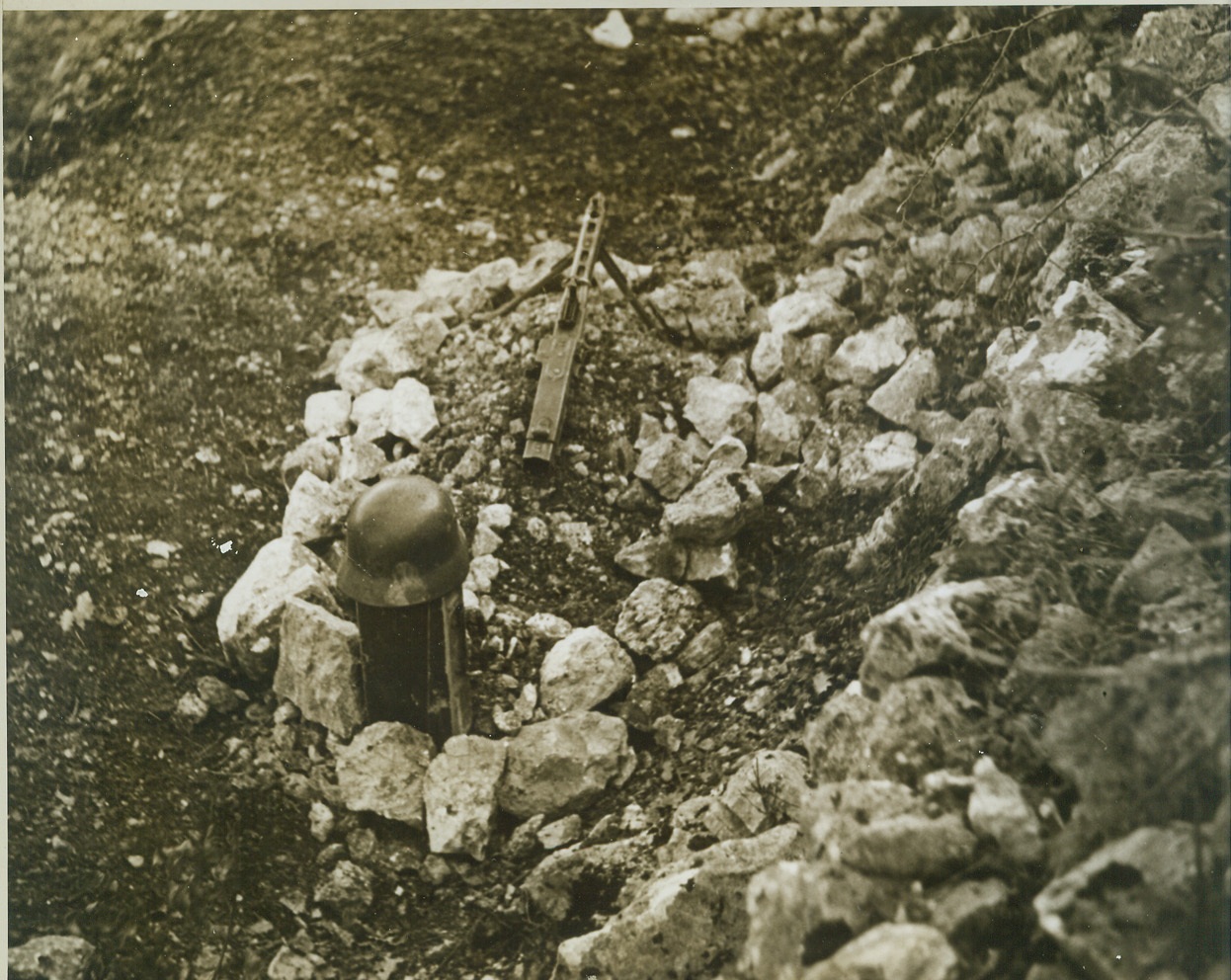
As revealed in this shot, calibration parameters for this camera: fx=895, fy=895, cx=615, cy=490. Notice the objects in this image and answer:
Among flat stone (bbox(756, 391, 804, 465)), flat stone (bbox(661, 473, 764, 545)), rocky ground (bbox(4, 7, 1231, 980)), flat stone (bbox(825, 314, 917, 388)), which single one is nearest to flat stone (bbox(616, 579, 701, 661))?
rocky ground (bbox(4, 7, 1231, 980))

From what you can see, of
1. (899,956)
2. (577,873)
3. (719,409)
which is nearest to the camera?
(899,956)

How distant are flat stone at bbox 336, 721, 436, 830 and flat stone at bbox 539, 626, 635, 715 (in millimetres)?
265

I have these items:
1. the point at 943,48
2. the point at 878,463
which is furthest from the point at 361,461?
the point at 943,48

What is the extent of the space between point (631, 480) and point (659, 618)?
1.00ft

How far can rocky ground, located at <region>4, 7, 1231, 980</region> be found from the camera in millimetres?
1645

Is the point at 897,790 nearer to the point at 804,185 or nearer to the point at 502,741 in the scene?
the point at 502,741

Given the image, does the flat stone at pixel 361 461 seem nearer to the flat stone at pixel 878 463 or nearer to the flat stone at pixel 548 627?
the flat stone at pixel 548 627

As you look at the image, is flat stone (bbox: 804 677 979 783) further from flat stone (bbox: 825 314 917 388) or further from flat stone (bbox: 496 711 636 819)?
flat stone (bbox: 825 314 917 388)

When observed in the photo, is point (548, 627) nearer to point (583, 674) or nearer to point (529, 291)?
point (583, 674)

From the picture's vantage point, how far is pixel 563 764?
5.86 feet

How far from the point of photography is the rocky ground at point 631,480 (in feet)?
5.40

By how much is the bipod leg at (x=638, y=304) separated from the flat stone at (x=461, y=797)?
3.20ft

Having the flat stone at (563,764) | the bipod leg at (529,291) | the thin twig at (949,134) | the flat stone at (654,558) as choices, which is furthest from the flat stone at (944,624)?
the bipod leg at (529,291)

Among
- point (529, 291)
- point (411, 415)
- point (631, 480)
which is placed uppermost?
point (529, 291)
